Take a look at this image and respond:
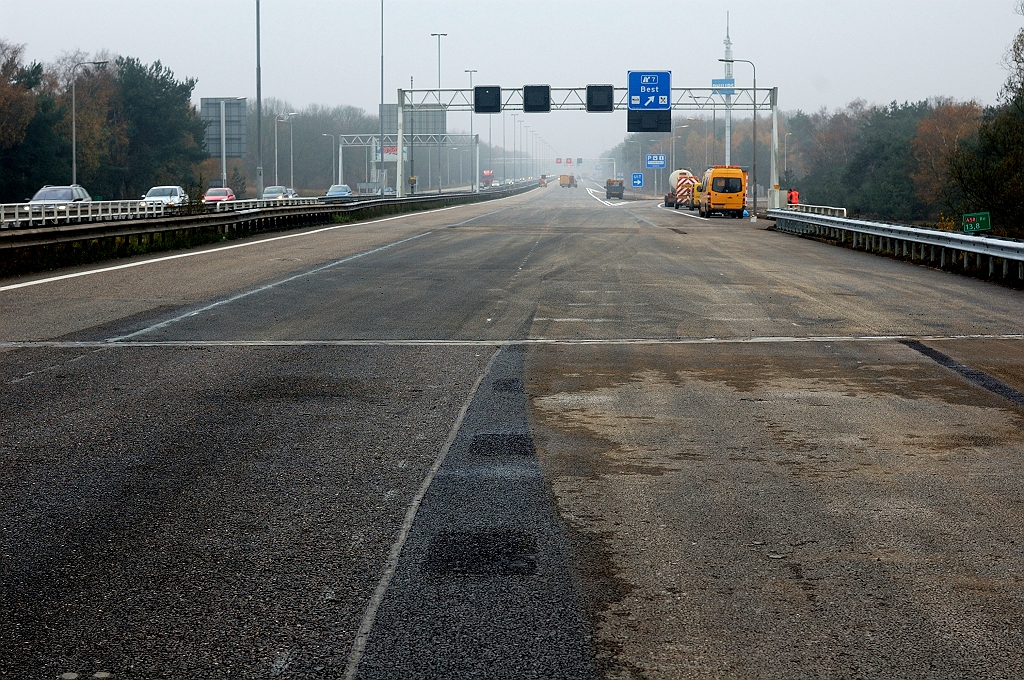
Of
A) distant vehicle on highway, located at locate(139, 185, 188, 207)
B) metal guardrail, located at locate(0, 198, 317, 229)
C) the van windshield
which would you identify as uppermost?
the van windshield

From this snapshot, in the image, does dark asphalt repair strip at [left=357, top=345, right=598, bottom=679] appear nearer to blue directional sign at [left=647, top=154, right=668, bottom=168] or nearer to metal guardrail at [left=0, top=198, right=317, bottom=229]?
metal guardrail at [left=0, top=198, right=317, bottom=229]

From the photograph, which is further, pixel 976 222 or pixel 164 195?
pixel 164 195

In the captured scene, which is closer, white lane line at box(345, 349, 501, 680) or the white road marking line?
white lane line at box(345, 349, 501, 680)

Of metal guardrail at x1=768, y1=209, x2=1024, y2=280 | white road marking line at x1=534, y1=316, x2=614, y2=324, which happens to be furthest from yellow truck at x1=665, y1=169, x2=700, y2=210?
white road marking line at x1=534, y1=316, x2=614, y2=324

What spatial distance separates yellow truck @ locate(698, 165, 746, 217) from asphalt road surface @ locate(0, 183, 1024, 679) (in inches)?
1908

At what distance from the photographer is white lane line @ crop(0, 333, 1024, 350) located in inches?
503

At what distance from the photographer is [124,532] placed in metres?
6.04

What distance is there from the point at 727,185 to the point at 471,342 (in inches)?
2043

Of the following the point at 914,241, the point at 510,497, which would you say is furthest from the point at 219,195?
the point at 510,497

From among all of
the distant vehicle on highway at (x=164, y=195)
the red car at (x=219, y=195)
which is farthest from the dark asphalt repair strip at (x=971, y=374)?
the red car at (x=219, y=195)

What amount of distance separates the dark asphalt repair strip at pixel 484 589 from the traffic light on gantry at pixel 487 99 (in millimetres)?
65811

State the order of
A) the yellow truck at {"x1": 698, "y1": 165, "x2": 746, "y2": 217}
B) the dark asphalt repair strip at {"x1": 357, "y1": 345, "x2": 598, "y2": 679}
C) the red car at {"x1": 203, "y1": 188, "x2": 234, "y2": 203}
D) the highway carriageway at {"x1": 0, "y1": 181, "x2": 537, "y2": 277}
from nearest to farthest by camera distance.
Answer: the dark asphalt repair strip at {"x1": 357, "y1": 345, "x2": 598, "y2": 679} < the highway carriageway at {"x1": 0, "y1": 181, "x2": 537, "y2": 277} < the yellow truck at {"x1": 698, "y1": 165, "x2": 746, "y2": 217} < the red car at {"x1": 203, "y1": 188, "x2": 234, "y2": 203}

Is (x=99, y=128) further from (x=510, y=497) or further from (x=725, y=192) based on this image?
(x=510, y=497)

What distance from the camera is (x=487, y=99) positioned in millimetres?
72562
